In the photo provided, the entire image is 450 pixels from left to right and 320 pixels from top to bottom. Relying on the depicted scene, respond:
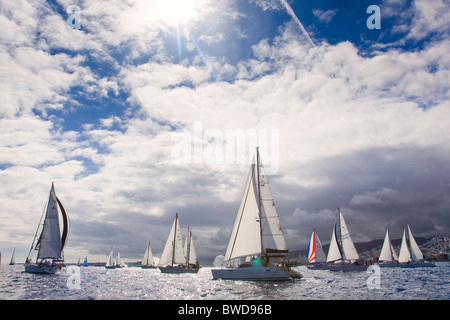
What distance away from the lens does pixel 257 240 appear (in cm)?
3841

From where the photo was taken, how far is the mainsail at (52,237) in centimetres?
5444

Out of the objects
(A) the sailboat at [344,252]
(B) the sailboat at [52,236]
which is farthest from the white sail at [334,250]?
(B) the sailboat at [52,236]

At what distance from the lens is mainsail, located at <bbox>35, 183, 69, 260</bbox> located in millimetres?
54438

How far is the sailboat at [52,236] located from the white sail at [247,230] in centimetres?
3451

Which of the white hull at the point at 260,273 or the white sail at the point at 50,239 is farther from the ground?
the white sail at the point at 50,239

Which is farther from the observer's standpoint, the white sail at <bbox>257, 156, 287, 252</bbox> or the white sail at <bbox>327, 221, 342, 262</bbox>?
the white sail at <bbox>327, 221, 342, 262</bbox>

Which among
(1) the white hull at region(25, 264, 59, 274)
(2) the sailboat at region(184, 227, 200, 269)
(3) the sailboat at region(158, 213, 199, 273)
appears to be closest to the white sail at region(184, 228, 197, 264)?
(2) the sailboat at region(184, 227, 200, 269)

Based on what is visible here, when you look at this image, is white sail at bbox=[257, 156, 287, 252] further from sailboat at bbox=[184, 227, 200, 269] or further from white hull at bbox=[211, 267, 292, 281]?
sailboat at bbox=[184, 227, 200, 269]

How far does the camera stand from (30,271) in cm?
5738

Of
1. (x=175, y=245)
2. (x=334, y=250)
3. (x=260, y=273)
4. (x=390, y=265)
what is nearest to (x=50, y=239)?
(x=175, y=245)

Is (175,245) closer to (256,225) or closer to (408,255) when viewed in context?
(256,225)

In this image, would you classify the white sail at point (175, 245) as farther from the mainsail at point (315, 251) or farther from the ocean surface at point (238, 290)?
the mainsail at point (315, 251)

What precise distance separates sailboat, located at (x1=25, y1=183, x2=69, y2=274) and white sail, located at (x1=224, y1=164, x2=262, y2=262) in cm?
3451

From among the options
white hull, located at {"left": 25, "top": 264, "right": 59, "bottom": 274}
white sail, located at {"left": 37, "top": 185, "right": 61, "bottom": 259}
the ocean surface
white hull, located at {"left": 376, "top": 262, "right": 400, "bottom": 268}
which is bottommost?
white hull, located at {"left": 376, "top": 262, "right": 400, "bottom": 268}
